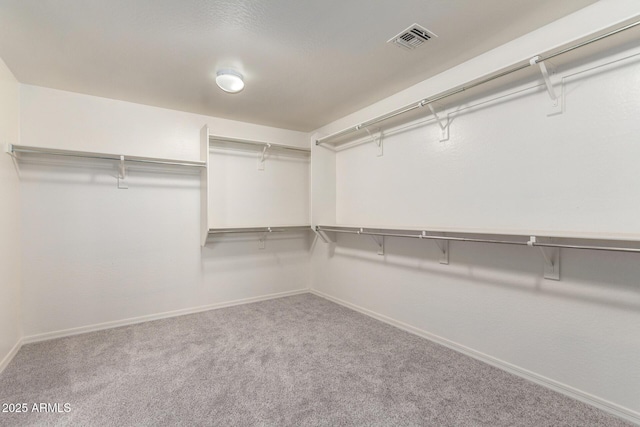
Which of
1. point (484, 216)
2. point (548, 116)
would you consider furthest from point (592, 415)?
point (548, 116)

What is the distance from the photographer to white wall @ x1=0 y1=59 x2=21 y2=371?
2.35 meters

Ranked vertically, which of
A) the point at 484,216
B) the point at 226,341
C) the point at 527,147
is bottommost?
the point at 226,341

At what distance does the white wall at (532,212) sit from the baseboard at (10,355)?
3.34 metres

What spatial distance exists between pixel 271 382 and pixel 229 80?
244 cm

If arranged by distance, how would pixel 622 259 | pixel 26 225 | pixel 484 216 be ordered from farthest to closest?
pixel 26 225, pixel 484 216, pixel 622 259

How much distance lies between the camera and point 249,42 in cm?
216

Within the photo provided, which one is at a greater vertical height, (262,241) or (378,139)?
(378,139)

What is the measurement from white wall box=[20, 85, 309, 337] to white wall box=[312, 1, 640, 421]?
2.29 m

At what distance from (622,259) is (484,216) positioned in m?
0.83

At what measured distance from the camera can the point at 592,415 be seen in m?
1.73

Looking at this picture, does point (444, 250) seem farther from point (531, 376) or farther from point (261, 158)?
point (261, 158)

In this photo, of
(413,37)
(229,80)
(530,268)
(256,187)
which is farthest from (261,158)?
(530,268)

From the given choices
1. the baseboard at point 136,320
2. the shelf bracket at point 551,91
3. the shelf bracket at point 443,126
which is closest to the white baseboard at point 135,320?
the baseboard at point 136,320

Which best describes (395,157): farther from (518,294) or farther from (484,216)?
(518,294)
